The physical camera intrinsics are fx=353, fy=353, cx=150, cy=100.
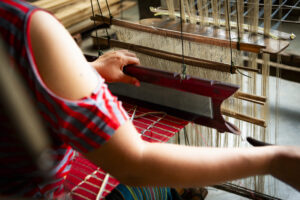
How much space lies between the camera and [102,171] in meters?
0.99

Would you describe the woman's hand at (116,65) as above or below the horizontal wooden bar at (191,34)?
below

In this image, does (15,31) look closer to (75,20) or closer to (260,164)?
(260,164)

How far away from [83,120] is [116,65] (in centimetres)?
58

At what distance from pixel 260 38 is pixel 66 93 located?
31.4 inches

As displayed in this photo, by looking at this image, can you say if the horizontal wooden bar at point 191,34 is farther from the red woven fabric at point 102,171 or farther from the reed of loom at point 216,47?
the red woven fabric at point 102,171

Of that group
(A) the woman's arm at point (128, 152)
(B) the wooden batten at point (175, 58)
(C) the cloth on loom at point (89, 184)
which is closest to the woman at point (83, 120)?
(A) the woman's arm at point (128, 152)

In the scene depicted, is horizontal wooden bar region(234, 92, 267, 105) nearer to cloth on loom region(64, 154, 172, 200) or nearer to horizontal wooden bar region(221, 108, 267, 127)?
horizontal wooden bar region(221, 108, 267, 127)

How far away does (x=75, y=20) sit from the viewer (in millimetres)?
3311

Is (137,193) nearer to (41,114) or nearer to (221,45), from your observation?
(221,45)

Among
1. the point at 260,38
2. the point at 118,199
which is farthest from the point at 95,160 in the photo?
the point at 260,38

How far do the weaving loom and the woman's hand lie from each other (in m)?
0.13

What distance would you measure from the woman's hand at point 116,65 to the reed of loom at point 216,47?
14 cm

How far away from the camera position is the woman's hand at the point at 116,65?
112 cm

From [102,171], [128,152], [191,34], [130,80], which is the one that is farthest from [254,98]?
[128,152]
